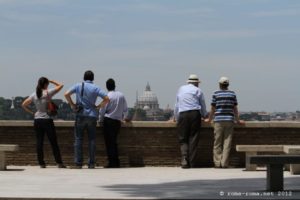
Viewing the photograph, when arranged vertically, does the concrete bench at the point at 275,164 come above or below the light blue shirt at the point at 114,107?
below

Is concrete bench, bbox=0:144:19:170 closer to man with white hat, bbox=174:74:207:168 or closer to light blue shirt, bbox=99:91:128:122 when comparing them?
light blue shirt, bbox=99:91:128:122

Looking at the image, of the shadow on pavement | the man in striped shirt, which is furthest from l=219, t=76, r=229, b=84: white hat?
the shadow on pavement

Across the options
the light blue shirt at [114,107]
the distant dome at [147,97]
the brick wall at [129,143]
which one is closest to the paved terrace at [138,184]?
the brick wall at [129,143]

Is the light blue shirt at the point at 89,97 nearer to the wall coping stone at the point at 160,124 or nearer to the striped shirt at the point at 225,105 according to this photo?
the wall coping stone at the point at 160,124

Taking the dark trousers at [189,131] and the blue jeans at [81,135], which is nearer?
the blue jeans at [81,135]

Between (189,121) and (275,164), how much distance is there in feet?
16.4

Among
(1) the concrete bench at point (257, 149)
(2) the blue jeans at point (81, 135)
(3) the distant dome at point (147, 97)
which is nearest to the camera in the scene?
(1) the concrete bench at point (257, 149)

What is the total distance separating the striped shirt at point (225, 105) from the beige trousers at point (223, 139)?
114mm

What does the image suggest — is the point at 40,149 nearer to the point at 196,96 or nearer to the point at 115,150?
the point at 115,150

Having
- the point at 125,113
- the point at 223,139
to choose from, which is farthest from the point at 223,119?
the point at 125,113

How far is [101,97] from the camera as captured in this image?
15.0 m

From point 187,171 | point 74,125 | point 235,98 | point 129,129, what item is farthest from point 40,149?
point 235,98

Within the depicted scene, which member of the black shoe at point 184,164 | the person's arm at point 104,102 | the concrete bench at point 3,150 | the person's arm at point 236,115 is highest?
the person's arm at point 104,102

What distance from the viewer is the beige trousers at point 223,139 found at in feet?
49.5
